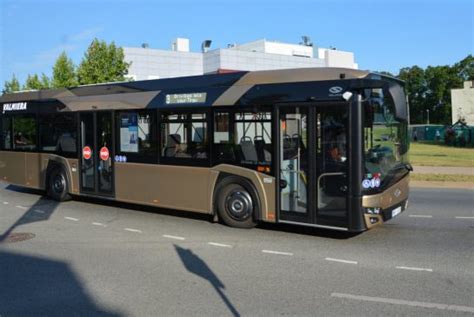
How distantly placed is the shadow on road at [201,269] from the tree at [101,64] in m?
24.4

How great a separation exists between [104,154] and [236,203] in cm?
402

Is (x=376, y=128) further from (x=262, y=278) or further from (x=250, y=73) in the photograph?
(x=262, y=278)

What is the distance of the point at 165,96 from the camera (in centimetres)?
1072

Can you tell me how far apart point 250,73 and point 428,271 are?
4.64m

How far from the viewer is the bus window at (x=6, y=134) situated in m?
15.1

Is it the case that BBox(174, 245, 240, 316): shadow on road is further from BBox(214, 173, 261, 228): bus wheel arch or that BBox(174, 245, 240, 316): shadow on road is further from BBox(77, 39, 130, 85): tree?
BBox(77, 39, 130, 85): tree

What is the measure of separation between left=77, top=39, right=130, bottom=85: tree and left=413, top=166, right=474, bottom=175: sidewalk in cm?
1819

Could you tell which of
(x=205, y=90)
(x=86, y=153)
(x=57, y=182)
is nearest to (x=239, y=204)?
(x=205, y=90)

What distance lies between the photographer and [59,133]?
13.3 meters

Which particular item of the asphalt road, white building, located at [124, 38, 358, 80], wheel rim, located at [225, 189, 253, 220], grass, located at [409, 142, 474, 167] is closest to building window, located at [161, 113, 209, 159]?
wheel rim, located at [225, 189, 253, 220]

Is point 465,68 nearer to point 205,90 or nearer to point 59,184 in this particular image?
point 59,184

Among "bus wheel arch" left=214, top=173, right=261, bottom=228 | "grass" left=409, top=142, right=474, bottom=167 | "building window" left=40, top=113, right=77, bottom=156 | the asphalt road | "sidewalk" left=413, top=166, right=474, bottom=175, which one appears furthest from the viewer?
"grass" left=409, top=142, right=474, bottom=167

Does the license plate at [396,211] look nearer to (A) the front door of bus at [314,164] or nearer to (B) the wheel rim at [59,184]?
(A) the front door of bus at [314,164]

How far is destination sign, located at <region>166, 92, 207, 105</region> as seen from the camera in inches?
395
